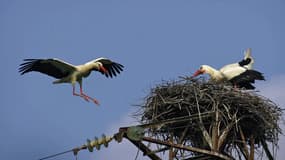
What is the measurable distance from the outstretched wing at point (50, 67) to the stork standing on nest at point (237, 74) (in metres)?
2.95

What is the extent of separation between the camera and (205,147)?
45.3 feet

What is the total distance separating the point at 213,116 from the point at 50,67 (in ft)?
12.5

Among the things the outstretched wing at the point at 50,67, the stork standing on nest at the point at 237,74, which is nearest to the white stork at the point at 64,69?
the outstretched wing at the point at 50,67

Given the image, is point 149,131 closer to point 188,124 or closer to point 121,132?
point 188,124

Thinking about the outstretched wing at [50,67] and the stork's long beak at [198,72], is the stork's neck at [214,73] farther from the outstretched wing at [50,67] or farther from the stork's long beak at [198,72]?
the outstretched wing at [50,67]

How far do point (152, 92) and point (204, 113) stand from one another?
136cm

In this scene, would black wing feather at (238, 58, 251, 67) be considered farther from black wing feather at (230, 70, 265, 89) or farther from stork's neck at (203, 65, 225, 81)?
black wing feather at (230, 70, 265, 89)

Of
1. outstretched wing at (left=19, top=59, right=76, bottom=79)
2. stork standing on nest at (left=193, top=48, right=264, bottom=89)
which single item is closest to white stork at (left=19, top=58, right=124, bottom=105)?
outstretched wing at (left=19, top=59, right=76, bottom=79)

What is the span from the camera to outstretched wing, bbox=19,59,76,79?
1545cm

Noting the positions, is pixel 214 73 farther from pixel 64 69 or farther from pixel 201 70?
pixel 64 69

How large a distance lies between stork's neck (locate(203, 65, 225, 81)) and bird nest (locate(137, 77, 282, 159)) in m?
2.13

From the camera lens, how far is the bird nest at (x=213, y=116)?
1359 centimetres

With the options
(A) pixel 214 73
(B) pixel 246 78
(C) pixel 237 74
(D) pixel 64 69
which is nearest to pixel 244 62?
(A) pixel 214 73

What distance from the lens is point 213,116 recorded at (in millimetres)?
13562
